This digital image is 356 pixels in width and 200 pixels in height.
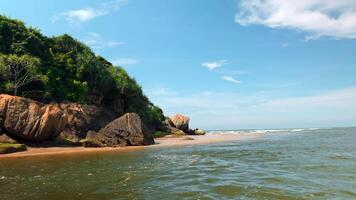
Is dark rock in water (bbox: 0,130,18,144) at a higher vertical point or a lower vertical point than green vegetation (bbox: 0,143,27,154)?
higher

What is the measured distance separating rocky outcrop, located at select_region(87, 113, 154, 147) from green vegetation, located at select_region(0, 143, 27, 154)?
6.99 metres

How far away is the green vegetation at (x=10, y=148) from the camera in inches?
988

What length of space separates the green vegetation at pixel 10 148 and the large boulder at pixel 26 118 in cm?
192

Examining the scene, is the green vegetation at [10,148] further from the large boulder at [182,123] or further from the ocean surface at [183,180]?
the large boulder at [182,123]

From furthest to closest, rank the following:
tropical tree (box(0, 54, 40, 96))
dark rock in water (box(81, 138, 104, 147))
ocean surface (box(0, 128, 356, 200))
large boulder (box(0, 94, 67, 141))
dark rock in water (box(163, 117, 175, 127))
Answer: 1. dark rock in water (box(163, 117, 175, 127))
2. tropical tree (box(0, 54, 40, 96))
3. dark rock in water (box(81, 138, 104, 147))
4. large boulder (box(0, 94, 67, 141))
5. ocean surface (box(0, 128, 356, 200))

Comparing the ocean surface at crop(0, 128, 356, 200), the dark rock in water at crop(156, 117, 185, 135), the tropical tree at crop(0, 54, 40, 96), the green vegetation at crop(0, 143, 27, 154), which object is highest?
the tropical tree at crop(0, 54, 40, 96)

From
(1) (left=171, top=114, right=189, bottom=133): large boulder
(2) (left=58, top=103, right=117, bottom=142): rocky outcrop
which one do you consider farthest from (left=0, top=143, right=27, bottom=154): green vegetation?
(1) (left=171, top=114, right=189, bottom=133): large boulder

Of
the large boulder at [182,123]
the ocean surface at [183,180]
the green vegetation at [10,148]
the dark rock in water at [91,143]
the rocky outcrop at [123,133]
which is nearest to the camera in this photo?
the ocean surface at [183,180]

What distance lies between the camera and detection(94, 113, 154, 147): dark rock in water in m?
32.5

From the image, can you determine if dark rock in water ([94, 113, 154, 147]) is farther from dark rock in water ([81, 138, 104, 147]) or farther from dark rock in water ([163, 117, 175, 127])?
dark rock in water ([163, 117, 175, 127])

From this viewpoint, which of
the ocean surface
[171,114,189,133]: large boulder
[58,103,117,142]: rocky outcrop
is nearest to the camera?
the ocean surface

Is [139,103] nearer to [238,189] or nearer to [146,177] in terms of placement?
[146,177]

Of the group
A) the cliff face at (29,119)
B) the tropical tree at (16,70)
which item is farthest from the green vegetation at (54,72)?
the cliff face at (29,119)

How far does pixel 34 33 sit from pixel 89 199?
135 ft
